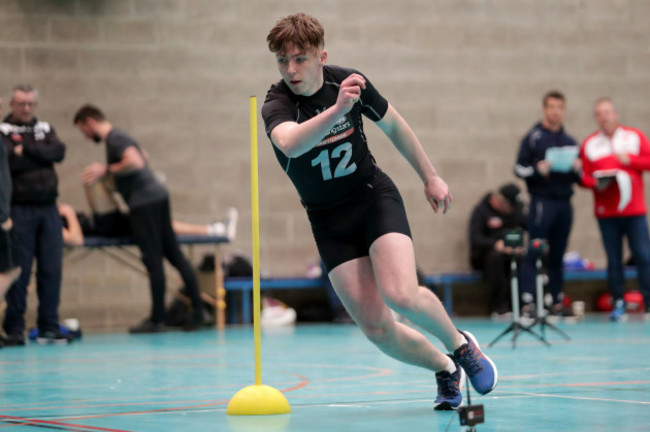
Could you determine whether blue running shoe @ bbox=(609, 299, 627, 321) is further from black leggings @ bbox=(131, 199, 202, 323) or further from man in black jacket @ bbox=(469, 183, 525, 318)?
black leggings @ bbox=(131, 199, 202, 323)

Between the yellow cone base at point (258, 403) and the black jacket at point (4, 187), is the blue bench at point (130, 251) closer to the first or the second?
the black jacket at point (4, 187)

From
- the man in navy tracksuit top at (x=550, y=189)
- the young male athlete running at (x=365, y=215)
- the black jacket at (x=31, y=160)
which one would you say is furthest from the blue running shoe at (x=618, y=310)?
the young male athlete running at (x=365, y=215)

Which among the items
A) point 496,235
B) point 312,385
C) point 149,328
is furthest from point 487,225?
point 312,385

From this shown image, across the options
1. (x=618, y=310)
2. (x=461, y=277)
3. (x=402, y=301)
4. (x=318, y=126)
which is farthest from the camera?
(x=461, y=277)

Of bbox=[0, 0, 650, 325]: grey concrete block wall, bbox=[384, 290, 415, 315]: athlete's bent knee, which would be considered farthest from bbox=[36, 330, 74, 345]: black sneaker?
bbox=[384, 290, 415, 315]: athlete's bent knee

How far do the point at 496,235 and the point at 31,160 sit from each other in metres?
5.86

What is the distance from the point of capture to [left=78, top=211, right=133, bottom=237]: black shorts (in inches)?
426

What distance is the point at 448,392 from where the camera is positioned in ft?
13.9

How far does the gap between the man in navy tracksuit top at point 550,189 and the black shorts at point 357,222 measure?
6606mm

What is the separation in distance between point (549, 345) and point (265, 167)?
579 cm

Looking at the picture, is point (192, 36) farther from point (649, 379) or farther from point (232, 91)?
point (649, 379)

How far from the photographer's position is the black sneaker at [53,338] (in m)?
9.38

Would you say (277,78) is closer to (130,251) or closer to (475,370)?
(130,251)

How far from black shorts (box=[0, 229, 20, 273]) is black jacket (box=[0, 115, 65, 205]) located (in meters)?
1.08
